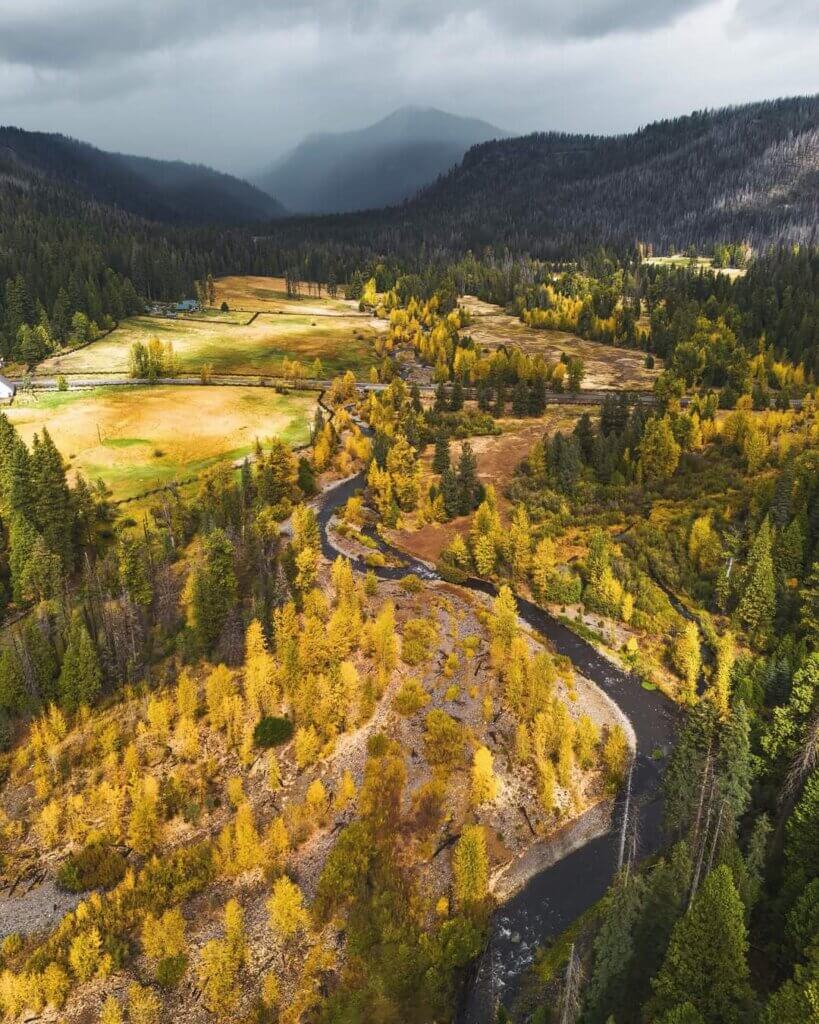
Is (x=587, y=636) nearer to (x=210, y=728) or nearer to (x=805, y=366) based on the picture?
(x=210, y=728)

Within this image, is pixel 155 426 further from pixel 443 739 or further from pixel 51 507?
pixel 443 739

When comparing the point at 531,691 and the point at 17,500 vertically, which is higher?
the point at 17,500

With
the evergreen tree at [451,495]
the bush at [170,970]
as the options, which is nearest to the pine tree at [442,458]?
the evergreen tree at [451,495]

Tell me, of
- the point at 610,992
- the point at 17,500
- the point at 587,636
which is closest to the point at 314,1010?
the point at 610,992

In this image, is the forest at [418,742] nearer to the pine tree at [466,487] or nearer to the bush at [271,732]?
the bush at [271,732]

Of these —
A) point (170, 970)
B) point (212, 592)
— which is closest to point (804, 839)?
point (170, 970)
